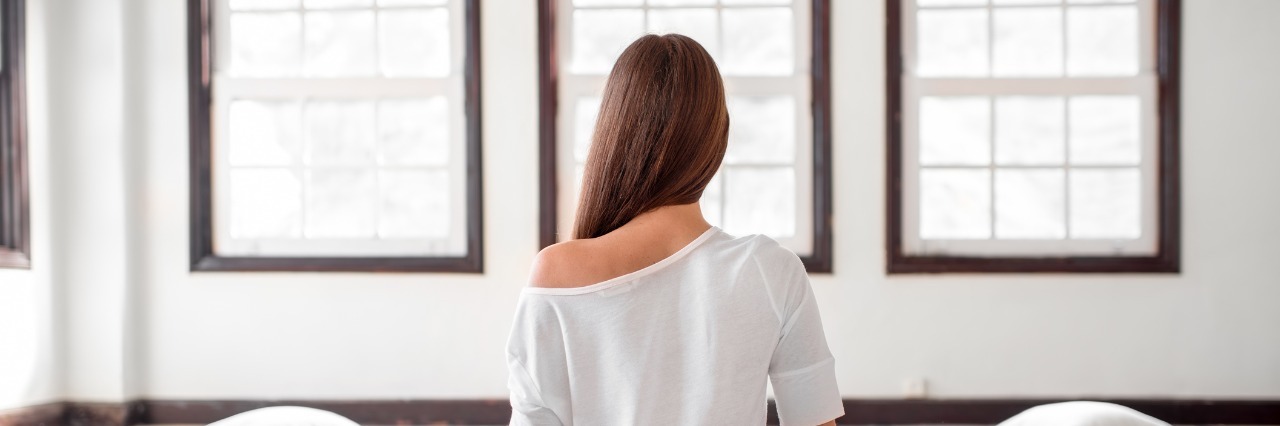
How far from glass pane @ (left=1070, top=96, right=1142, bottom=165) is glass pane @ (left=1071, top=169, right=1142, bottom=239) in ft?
0.19

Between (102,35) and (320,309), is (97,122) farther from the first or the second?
(320,309)

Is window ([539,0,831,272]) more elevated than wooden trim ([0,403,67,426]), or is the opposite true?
window ([539,0,831,272])

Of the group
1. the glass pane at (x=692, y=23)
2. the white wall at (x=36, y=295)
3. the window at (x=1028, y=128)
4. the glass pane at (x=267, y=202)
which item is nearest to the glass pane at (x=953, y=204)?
the window at (x=1028, y=128)

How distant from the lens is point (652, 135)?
108 cm

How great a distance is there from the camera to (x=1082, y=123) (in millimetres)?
3645

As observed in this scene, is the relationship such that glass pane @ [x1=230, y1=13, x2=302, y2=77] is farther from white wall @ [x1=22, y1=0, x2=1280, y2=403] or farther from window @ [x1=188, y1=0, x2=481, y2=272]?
white wall @ [x1=22, y1=0, x2=1280, y2=403]

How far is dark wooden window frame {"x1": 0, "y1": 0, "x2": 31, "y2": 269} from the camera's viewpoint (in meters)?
3.57

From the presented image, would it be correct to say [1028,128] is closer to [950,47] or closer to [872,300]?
[950,47]

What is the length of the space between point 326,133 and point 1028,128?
8.93 ft

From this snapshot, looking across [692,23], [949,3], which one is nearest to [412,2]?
[692,23]

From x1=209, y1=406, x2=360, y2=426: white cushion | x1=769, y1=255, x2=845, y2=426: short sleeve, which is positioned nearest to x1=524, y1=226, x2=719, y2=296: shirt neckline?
x1=769, y1=255, x2=845, y2=426: short sleeve

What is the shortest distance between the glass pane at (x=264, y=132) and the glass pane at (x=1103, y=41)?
9.90ft

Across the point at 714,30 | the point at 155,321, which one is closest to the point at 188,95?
the point at 155,321

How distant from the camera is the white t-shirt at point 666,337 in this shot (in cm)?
112
